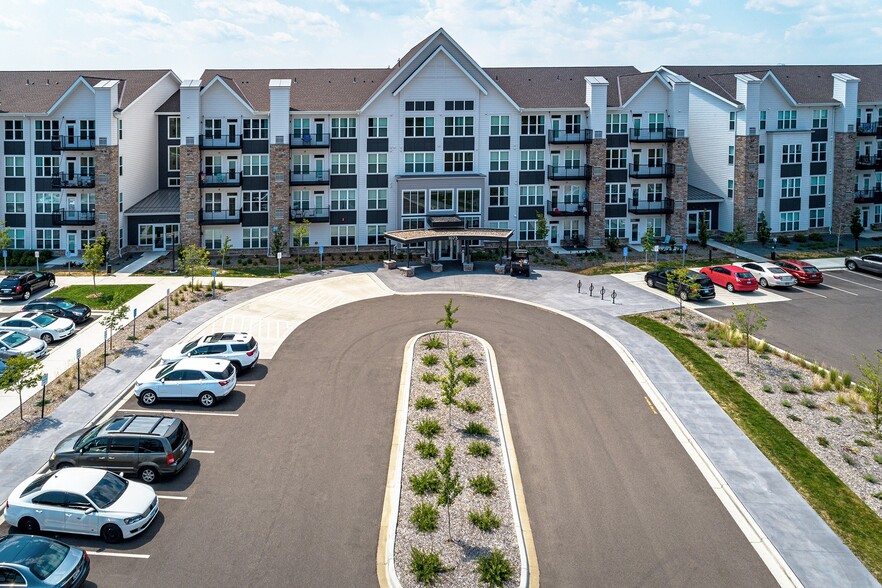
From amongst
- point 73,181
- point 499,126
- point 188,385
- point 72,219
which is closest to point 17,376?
point 188,385

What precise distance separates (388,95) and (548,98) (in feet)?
45.2

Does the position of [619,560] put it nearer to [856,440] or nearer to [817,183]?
[856,440]

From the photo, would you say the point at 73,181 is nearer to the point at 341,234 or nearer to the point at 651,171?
the point at 341,234

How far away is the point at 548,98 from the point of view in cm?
6166

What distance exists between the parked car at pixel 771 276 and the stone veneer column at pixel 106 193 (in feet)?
159

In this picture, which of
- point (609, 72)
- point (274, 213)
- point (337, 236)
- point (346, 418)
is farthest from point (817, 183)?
point (346, 418)

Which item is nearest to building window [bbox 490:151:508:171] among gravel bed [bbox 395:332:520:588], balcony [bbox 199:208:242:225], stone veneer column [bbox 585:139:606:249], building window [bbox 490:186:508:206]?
building window [bbox 490:186:508:206]

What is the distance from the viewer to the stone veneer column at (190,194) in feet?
189

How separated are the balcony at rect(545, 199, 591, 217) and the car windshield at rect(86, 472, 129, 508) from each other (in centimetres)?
4674

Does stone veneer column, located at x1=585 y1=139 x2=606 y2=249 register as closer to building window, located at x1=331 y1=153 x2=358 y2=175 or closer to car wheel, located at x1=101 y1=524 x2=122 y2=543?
building window, located at x1=331 y1=153 x2=358 y2=175

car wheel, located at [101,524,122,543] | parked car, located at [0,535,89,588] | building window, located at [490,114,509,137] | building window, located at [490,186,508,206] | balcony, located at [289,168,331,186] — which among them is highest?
building window, located at [490,114,509,137]

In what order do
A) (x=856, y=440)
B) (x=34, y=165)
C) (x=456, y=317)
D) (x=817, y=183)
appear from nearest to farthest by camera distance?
1. (x=856, y=440)
2. (x=456, y=317)
3. (x=34, y=165)
4. (x=817, y=183)

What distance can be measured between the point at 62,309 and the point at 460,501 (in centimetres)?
2853

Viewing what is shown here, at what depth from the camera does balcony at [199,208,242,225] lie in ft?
191
